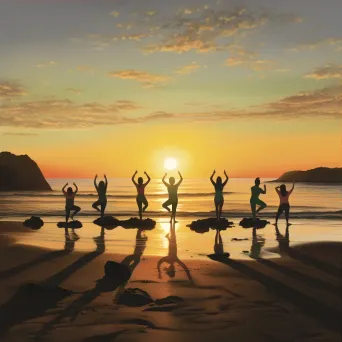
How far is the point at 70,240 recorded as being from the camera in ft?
56.3

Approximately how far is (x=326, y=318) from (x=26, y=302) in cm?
500

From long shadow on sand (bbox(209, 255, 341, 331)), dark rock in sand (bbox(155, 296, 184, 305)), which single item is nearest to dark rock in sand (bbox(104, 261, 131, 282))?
dark rock in sand (bbox(155, 296, 184, 305))

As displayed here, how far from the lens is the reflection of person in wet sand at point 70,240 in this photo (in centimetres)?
1489

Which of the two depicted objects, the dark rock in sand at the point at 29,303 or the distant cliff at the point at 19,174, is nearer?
the dark rock in sand at the point at 29,303

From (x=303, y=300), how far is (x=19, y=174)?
429 feet

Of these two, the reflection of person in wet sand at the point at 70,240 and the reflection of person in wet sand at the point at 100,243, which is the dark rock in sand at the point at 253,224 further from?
the reflection of person in wet sand at the point at 70,240

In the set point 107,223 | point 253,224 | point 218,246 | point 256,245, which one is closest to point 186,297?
point 218,246

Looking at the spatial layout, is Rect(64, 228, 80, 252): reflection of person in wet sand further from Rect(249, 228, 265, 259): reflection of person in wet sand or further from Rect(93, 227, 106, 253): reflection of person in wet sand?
Rect(249, 228, 265, 259): reflection of person in wet sand

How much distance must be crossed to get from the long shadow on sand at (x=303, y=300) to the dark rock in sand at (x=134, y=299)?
2588mm

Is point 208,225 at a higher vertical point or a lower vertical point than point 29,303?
lower

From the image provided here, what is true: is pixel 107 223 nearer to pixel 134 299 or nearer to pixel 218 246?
pixel 218 246

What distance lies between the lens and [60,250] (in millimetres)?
14203

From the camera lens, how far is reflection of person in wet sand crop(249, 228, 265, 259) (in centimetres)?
1356

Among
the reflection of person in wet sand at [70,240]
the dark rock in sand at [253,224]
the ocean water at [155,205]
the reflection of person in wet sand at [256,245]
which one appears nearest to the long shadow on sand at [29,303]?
the reflection of person in wet sand at [70,240]
